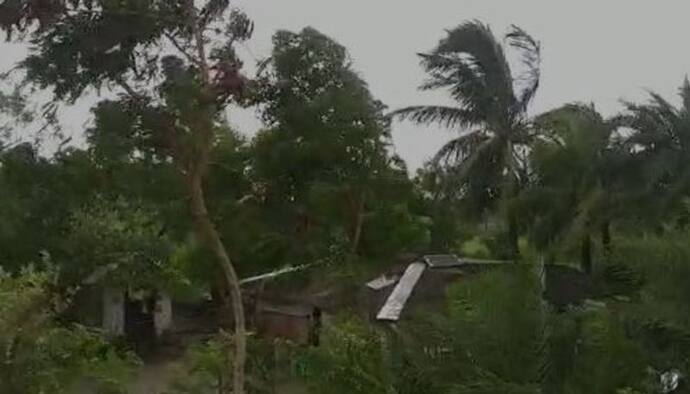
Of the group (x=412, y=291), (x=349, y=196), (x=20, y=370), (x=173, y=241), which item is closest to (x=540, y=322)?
(x=20, y=370)

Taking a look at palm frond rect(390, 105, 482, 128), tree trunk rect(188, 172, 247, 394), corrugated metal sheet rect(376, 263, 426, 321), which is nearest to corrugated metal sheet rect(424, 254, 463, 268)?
corrugated metal sheet rect(376, 263, 426, 321)

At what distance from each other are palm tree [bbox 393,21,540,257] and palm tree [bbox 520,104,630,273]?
3.94ft

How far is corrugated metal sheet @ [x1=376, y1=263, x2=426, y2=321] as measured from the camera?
9059mm

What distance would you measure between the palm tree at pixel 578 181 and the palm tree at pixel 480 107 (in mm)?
1201

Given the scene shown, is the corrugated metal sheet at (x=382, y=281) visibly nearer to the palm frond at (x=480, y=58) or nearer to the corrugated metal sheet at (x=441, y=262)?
the corrugated metal sheet at (x=441, y=262)

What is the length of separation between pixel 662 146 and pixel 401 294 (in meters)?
4.15

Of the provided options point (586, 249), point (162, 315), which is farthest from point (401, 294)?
point (162, 315)

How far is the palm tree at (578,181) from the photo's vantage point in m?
12.5

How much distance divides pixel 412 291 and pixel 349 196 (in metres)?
1.84

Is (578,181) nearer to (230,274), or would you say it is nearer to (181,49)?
(230,274)

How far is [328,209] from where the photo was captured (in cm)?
1203

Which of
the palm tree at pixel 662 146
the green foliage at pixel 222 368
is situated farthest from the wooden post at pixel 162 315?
the palm tree at pixel 662 146

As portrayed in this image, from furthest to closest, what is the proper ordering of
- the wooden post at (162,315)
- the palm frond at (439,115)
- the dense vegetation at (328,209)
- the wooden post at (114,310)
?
the wooden post at (162,315) → the palm frond at (439,115) → the wooden post at (114,310) → the dense vegetation at (328,209)

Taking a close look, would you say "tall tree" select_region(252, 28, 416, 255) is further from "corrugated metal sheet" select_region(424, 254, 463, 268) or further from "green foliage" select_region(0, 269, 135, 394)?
"green foliage" select_region(0, 269, 135, 394)
